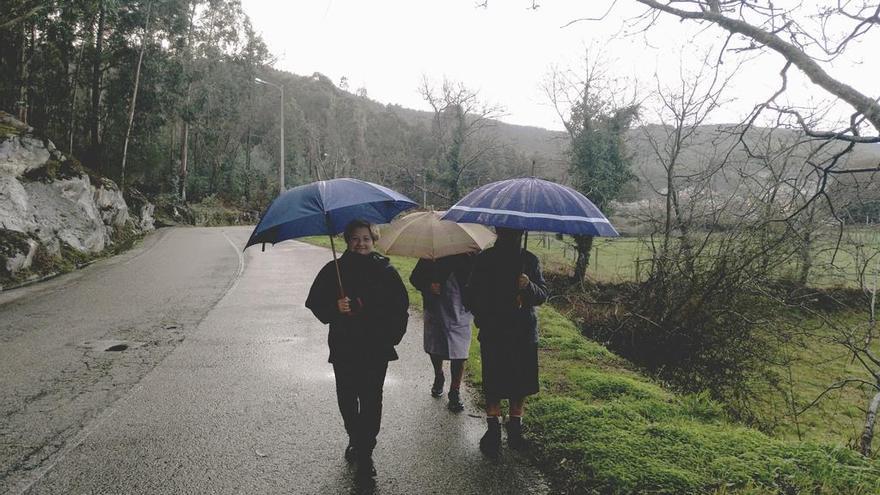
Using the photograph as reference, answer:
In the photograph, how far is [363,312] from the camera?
3.24 metres

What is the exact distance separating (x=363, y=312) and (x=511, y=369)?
49.4 inches

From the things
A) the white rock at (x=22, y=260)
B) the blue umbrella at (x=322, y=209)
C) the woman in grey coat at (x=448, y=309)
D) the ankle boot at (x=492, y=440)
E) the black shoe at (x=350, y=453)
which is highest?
the blue umbrella at (x=322, y=209)

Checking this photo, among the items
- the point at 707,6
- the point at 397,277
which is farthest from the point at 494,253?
the point at 707,6

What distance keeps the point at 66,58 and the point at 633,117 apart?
29.0 m

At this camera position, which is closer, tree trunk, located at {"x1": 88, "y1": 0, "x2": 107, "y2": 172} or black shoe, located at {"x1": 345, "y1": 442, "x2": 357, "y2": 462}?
black shoe, located at {"x1": 345, "y1": 442, "x2": 357, "y2": 462}

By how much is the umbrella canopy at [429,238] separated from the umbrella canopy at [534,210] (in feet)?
2.28

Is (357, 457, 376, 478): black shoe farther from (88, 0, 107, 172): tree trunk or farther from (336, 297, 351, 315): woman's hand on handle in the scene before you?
(88, 0, 107, 172): tree trunk

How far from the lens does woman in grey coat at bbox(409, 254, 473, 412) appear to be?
4480 mm

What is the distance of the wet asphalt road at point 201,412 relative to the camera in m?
3.35

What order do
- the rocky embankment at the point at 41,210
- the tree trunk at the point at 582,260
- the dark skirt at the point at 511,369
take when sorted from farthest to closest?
1. the tree trunk at the point at 582,260
2. the rocky embankment at the point at 41,210
3. the dark skirt at the point at 511,369

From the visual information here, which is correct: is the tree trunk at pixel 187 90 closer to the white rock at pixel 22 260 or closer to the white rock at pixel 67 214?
the white rock at pixel 67 214

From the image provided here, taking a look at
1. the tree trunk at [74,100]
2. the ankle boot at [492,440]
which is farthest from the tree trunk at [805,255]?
the tree trunk at [74,100]

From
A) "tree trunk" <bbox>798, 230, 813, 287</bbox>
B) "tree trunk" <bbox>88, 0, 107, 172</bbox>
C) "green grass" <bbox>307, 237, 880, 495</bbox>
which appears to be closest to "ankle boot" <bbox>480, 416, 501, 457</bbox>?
"green grass" <bbox>307, 237, 880, 495</bbox>

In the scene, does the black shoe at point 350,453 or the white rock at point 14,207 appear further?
the white rock at point 14,207
